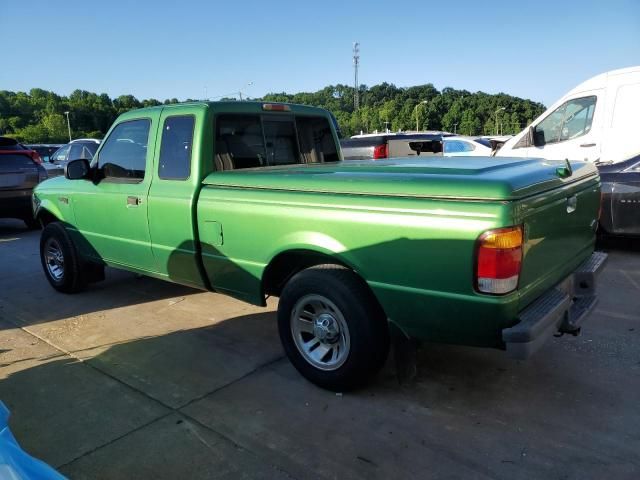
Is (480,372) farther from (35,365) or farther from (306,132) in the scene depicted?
(35,365)

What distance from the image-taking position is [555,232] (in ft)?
9.60

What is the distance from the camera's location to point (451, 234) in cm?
254

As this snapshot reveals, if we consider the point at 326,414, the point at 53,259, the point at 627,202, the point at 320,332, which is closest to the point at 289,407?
the point at 326,414

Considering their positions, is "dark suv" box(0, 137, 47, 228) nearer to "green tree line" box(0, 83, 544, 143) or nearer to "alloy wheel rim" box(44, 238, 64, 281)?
"alloy wheel rim" box(44, 238, 64, 281)

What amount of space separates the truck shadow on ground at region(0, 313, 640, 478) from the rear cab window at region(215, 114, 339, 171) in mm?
1591

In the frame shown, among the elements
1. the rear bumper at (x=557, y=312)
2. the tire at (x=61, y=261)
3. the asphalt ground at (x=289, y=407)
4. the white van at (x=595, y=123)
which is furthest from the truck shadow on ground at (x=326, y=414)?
the white van at (x=595, y=123)

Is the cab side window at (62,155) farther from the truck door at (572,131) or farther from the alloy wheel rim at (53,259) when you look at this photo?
the truck door at (572,131)

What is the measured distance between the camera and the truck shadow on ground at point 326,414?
2.59m

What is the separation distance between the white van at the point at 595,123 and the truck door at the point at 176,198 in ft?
16.0

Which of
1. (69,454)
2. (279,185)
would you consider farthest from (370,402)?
(69,454)

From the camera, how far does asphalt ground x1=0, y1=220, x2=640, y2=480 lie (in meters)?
2.58

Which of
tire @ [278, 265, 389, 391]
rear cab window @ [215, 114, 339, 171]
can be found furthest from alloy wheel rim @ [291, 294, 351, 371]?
rear cab window @ [215, 114, 339, 171]

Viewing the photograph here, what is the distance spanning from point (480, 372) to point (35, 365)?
10.9ft

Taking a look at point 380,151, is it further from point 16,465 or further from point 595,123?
point 16,465
